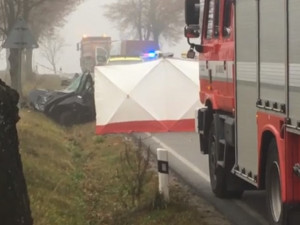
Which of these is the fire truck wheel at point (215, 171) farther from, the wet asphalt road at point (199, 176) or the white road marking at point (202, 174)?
the white road marking at point (202, 174)

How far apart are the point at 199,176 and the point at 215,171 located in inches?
102

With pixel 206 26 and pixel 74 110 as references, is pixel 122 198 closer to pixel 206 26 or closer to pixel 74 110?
pixel 206 26

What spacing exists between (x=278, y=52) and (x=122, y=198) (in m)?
4.48

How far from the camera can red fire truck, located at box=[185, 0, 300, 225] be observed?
669 cm

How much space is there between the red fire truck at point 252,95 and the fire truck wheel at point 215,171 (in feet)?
0.05

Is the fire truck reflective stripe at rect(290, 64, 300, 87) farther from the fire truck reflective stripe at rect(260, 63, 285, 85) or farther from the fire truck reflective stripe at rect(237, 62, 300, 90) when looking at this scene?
the fire truck reflective stripe at rect(260, 63, 285, 85)

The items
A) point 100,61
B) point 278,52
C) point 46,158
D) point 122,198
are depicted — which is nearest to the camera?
point 278,52

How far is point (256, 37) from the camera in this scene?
304 inches

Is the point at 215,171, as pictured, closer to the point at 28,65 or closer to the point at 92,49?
the point at 28,65

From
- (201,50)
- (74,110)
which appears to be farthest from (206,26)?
(74,110)

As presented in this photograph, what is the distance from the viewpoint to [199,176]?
1335 centimetres

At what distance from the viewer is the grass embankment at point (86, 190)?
29.4 feet

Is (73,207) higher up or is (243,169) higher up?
(243,169)

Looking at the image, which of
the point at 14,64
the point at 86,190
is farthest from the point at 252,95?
the point at 14,64
